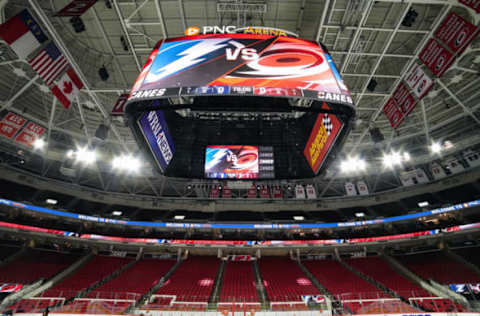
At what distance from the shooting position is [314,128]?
26.1ft

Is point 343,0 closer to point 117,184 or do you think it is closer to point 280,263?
point 280,263

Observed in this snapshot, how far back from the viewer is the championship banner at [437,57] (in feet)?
25.6

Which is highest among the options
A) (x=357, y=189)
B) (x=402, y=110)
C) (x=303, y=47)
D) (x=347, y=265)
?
(x=357, y=189)

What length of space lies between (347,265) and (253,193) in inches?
414

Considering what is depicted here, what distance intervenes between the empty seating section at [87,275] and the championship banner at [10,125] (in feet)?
30.1

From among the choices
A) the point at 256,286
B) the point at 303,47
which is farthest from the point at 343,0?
the point at 256,286

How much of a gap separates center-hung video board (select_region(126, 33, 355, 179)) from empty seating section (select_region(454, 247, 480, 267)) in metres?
18.4

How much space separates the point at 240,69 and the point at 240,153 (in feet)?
13.4

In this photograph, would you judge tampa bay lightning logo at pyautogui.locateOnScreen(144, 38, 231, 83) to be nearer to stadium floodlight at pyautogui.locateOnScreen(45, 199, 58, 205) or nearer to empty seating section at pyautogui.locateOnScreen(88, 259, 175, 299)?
empty seating section at pyautogui.locateOnScreen(88, 259, 175, 299)

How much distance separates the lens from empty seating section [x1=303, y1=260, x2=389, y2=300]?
13820mm

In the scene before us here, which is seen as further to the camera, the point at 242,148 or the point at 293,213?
the point at 293,213

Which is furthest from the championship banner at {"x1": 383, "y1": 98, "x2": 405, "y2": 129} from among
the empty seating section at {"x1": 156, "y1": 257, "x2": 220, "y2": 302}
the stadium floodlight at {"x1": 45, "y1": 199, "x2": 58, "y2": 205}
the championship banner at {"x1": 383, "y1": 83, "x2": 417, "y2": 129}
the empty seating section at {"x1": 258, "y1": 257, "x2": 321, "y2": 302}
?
the stadium floodlight at {"x1": 45, "y1": 199, "x2": 58, "y2": 205}

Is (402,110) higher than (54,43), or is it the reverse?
(54,43)

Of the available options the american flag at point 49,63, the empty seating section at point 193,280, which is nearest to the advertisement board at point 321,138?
the american flag at point 49,63
